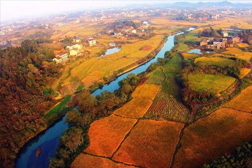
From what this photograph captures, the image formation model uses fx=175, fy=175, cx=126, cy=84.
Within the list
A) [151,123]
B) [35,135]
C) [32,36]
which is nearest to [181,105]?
[151,123]

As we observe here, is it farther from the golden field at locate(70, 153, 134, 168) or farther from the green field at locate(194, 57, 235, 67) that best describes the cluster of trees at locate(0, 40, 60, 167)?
the green field at locate(194, 57, 235, 67)

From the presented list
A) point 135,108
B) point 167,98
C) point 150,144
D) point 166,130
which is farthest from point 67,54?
point 150,144

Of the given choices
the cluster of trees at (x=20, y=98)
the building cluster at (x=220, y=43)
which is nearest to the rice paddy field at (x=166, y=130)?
the cluster of trees at (x=20, y=98)

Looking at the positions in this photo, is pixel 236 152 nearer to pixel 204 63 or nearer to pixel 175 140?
pixel 175 140

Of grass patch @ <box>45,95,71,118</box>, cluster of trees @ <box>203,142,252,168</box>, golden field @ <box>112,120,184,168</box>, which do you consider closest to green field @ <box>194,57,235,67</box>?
golden field @ <box>112,120,184,168</box>

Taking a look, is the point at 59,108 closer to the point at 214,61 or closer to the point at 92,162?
the point at 92,162

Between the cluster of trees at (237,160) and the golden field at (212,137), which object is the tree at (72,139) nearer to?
the golden field at (212,137)
